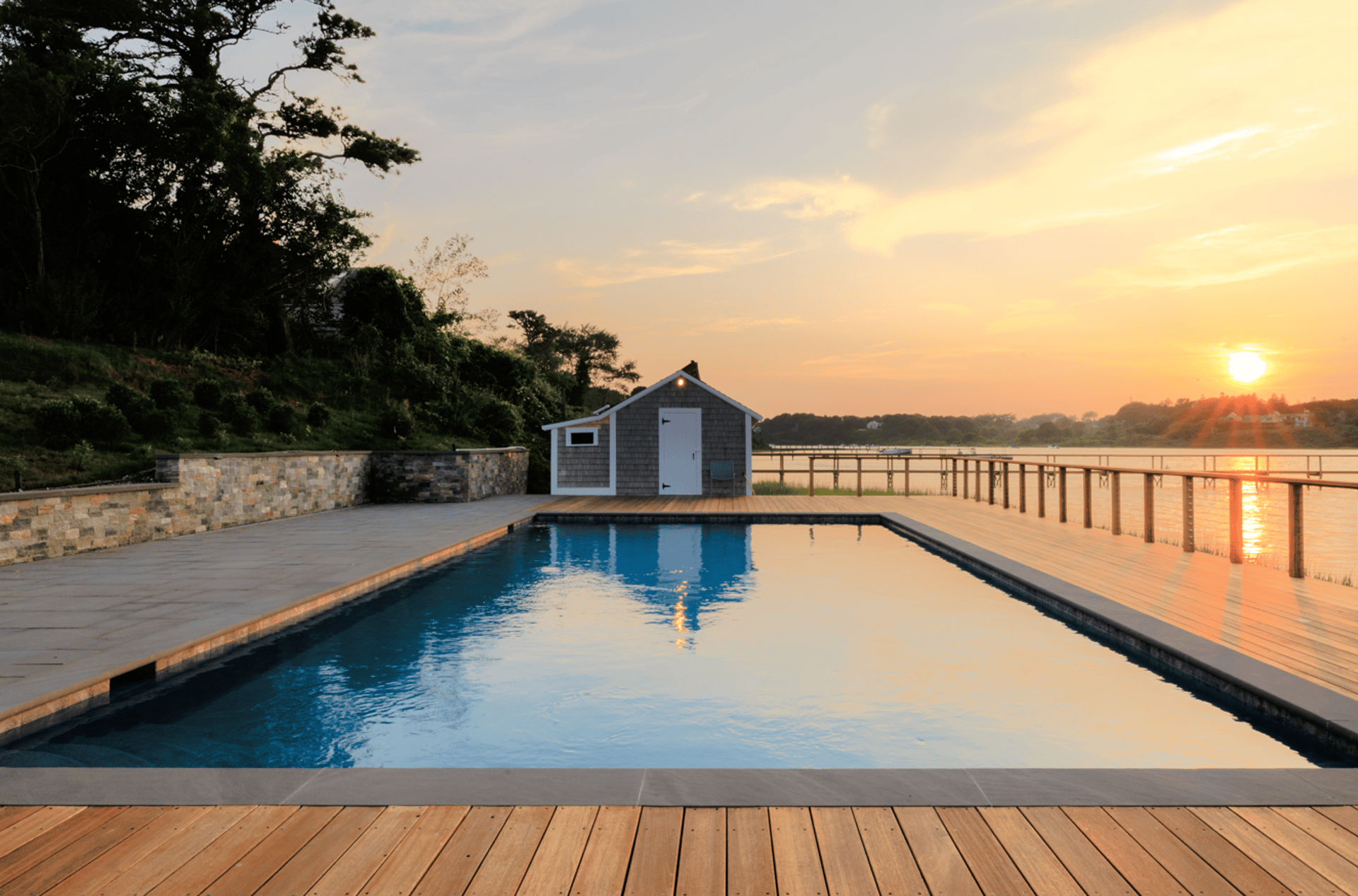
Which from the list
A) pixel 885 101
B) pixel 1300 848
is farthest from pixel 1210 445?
pixel 1300 848

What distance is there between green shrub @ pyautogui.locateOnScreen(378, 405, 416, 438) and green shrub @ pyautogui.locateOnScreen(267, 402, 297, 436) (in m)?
2.59

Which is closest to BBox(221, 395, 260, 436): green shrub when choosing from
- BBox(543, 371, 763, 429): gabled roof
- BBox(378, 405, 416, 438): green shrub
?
BBox(378, 405, 416, 438): green shrub

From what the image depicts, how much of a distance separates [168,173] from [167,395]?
795cm

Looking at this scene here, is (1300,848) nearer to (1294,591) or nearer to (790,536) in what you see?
(1294,591)

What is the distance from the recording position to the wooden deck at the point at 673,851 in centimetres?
205

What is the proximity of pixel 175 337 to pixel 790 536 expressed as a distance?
1504cm

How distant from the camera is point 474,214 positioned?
19.0 meters

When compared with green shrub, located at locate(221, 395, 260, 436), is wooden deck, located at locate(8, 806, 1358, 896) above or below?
below

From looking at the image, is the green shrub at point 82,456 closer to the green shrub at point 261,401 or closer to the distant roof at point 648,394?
the green shrub at point 261,401

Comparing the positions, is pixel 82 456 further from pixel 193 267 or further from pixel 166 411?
pixel 193 267

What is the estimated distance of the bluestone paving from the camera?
4.30 m

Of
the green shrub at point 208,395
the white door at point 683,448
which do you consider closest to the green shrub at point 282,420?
the green shrub at point 208,395

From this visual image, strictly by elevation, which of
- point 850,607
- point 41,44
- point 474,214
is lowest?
point 850,607

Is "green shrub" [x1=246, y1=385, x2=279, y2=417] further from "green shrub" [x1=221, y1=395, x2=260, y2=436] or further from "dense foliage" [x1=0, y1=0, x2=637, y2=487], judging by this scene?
"green shrub" [x1=221, y1=395, x2=260, y2=436]
